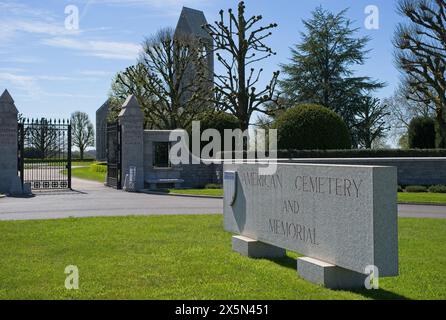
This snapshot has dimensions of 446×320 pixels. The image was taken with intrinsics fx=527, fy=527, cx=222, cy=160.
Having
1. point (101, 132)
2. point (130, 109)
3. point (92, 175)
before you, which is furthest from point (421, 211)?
point (101, 132)

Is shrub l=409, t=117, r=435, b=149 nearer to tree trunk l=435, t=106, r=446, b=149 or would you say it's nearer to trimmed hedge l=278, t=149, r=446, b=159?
tree trunk l=435, t=106, r=446, b=149

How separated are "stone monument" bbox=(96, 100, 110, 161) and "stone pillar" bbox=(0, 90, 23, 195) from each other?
46.1m

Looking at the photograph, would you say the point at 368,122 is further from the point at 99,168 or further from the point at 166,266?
the point at 166,266

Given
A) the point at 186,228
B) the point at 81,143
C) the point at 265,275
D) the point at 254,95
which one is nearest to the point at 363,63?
the point at 254,95

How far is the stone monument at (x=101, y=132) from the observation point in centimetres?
7100

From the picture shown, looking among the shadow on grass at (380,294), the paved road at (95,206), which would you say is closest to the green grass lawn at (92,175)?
the paved road at (95,206)

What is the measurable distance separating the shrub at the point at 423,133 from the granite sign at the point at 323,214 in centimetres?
2700

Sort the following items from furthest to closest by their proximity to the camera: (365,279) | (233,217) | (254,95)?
(254,95) → (233,217) → (365,279)

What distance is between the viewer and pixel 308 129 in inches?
1016

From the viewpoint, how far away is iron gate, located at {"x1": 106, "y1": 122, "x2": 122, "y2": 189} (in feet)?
81.5

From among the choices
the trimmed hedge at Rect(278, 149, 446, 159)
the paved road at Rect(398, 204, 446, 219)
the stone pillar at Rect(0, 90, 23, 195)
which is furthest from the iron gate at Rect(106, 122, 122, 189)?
the paved road at Rect(398, 204, 446, 219)

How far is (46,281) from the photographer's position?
6656mm
